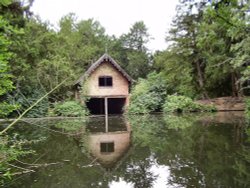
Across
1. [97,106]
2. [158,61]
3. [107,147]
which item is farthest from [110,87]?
[107,147]

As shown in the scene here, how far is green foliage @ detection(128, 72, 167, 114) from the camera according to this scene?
26375 millimetres

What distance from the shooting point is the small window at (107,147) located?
30.2 ft

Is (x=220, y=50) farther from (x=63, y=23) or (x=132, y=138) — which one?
(x=63, y=23)

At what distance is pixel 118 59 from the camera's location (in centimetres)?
4897

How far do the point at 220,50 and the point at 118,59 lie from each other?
23935 mm

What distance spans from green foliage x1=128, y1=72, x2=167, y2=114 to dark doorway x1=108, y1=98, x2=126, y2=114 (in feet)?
7.38

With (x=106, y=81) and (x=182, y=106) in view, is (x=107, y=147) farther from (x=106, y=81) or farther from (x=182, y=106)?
(x=106, y=81)

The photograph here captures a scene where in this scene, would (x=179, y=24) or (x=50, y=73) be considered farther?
(x=179, y=24)

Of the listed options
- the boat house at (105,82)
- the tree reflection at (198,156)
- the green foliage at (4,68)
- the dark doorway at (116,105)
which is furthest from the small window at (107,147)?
the dark doorway at (116,105)

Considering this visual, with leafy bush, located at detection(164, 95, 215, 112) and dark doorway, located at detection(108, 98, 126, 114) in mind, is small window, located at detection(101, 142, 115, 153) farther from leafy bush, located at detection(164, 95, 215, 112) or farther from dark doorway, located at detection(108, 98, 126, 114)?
dark doorway, located at detection(108, 98, 126, 114)

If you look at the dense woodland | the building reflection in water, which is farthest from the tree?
the building reflection in water

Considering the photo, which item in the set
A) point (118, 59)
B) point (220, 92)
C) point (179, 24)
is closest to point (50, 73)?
point (179, 24)

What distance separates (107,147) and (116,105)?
69.8 ft

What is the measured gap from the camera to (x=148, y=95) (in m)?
26.7
